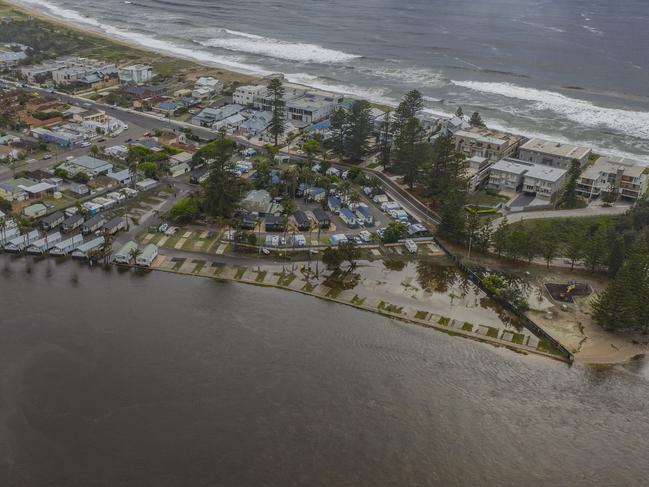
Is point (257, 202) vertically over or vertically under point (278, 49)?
under

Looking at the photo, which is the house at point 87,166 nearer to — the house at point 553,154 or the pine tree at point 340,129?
the pine tree at point 340,129

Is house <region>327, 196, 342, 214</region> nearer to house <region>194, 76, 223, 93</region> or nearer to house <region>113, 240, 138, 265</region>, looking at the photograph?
house <region>113, 240, 138, 265</region>

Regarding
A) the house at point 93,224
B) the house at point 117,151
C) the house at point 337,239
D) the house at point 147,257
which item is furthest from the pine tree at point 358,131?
the house at point 93,224

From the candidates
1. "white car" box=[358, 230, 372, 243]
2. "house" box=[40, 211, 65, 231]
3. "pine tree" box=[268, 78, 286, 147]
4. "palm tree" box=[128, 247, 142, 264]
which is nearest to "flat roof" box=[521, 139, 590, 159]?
"white car" box=[358, 230, 372, 243]

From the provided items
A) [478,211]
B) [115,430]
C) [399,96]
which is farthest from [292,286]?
[399,96]

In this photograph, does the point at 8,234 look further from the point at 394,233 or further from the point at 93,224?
the point at 394,233

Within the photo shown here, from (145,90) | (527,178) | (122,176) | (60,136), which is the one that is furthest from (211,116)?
(527,178)
